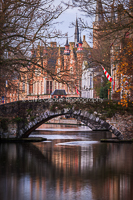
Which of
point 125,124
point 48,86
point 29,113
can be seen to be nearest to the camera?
point 125,124

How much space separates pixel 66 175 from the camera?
1389 centimetres

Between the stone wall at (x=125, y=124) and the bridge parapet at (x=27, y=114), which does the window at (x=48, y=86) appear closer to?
the bridge parapet at (x=27, y=114)

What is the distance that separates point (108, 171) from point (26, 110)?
49.9ft

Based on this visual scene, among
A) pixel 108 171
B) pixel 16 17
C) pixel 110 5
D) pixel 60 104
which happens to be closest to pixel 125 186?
pixel 108 171

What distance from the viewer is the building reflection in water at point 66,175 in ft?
35.2

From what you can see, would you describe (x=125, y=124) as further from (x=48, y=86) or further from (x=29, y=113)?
(x=48, y=86)

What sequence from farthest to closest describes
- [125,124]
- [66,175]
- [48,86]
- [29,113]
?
[48,86] < [29,113] < [125,124] < [66,175]

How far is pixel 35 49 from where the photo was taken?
2153cm

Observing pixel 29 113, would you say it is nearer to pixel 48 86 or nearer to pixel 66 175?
pixel 66 175

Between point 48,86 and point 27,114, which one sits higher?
point 48,86

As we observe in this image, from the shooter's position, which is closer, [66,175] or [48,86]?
[66,175]

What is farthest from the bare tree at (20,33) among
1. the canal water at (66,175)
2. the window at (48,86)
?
the window at (48,86)

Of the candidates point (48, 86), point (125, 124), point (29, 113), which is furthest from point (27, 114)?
point (48, 86)

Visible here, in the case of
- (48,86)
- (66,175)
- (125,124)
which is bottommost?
(66,175)
